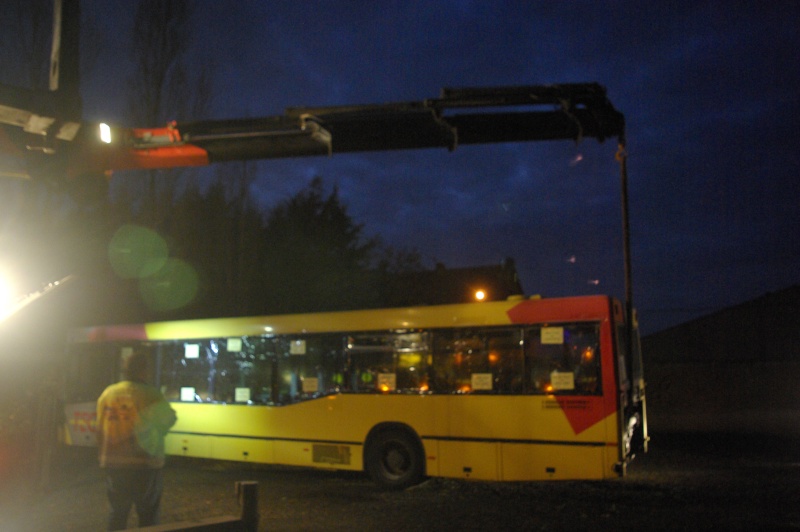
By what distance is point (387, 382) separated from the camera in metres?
11.3

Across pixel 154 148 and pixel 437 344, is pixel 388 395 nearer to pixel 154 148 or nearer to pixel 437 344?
pixel 437 344

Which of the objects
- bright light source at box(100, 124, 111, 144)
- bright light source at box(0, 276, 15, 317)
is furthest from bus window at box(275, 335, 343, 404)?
bright light source at box(100, 124, 111, 144)

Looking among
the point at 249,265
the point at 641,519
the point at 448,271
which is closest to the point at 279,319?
the point at 641,519

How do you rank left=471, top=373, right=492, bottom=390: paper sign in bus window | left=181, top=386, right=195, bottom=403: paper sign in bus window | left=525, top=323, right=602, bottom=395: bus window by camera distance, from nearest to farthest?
left=525, top=323, right=602, bottom=395: bus window < left=471, top=373, right=492, bottom=390: paper sign in bus window < left=181, top=386, right=195, bottom=403: paper sign in bus window

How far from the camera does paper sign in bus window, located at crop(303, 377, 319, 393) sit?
471 inches

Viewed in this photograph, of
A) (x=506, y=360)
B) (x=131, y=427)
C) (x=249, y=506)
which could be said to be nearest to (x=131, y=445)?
(x=131, y=427)

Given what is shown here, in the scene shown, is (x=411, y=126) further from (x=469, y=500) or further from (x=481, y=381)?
(x=469, y=500)

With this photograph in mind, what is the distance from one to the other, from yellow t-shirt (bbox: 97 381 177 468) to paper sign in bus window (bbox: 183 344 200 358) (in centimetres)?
711

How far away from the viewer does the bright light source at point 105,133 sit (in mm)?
10109

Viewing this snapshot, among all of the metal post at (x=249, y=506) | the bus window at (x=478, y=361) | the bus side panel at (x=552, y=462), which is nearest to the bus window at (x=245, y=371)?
the bus window at (x=478, y=361)

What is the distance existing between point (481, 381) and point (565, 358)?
1.36m

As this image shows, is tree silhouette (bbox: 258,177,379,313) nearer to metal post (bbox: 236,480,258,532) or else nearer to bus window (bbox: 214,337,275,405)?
bus window (bbox: 214,337,275,405)

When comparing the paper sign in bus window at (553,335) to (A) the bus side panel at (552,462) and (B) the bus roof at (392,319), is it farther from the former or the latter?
(A) the bus side panel at (552,462)

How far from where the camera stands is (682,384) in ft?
79.5
